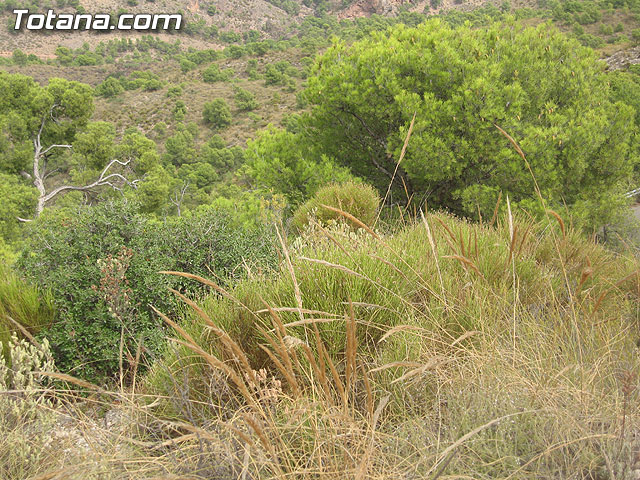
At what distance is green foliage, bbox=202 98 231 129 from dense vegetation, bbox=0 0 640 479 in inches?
953

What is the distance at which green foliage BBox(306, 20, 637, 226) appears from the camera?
782 centimetres

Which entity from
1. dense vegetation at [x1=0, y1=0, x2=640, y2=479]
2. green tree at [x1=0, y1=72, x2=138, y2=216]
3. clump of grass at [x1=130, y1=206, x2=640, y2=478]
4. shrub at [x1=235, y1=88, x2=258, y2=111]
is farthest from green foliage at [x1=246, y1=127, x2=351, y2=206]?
shrub at [x1=235, y1=88, x2=258, y2=111]

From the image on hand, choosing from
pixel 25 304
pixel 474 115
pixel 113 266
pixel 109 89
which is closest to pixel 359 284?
pixel 113 266

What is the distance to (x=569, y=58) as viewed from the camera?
9531 mm

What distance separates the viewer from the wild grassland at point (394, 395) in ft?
3.29

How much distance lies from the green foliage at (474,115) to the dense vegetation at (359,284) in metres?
0.06

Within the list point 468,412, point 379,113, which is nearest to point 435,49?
point 379,113

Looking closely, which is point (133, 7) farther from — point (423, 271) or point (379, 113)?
point (423, 271)

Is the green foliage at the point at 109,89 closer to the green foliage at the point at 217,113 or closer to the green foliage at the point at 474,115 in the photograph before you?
the green foliage at the point at 217,113

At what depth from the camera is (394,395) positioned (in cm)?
160

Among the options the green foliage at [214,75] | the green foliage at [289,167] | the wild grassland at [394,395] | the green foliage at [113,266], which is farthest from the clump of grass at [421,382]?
the green foliage at [214,75]

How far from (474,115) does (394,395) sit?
7.29m

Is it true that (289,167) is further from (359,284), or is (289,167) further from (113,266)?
(359,284)

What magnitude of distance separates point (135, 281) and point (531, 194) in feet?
24.8
